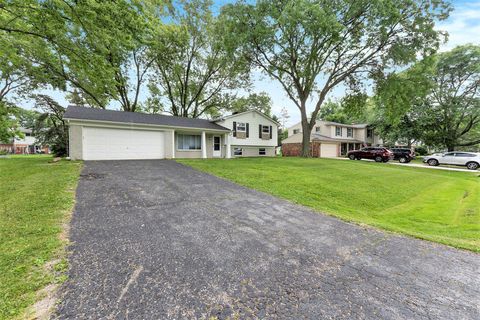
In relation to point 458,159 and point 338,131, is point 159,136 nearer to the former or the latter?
point 338,131

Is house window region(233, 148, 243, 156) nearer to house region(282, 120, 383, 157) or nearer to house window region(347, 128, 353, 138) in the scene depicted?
house region(282, 120, 383, 157)

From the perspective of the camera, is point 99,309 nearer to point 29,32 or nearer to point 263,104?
point 29,32

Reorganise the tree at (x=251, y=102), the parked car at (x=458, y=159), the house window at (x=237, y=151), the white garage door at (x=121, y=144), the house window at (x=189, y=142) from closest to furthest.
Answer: the white garage door at (x=121, y=144), the house window at (x=189, y=142), the parked car at (x=458, y=159), the house window at (x=237, y=151), the tree at (x=251, y=102)

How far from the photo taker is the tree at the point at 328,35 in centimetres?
1491

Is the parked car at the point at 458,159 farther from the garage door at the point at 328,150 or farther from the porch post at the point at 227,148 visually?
the porch post at the point at 227,148

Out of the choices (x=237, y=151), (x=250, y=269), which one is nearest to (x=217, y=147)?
(x=237, y=151)

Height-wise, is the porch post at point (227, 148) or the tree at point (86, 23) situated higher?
the tree at point (86, 23)

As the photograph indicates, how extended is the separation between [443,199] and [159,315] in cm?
1102

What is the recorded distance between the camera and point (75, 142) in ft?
40.7

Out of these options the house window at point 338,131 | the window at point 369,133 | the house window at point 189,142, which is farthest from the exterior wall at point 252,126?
the window at point 369,133

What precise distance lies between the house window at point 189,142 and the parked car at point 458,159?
24.1 meters

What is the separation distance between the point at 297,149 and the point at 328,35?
1521 centimetres

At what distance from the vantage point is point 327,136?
30.3m

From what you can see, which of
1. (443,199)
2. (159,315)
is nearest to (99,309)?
(159,315)
